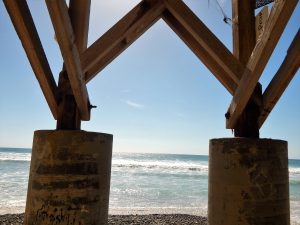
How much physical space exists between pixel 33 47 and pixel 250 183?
2297mm

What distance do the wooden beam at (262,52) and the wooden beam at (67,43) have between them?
1.47m

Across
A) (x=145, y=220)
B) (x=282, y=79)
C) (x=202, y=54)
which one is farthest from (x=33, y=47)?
(x=145, y=220)

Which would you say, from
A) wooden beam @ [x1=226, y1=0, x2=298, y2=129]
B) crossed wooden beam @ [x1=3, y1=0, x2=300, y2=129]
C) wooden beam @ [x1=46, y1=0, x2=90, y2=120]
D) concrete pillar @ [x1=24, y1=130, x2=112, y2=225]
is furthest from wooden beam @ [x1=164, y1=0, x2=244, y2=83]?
concrete pillar @ [x1=24, y1=130, x2=112, y2=225]

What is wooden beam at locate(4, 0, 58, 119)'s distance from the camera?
2.54 metres

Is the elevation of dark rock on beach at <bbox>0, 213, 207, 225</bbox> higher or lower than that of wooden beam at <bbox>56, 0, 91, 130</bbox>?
lower

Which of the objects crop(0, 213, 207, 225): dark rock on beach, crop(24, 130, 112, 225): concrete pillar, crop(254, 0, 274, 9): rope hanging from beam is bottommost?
crop(0, 213, 207, 225): dark rock on beach

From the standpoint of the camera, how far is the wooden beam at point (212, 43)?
2.93m

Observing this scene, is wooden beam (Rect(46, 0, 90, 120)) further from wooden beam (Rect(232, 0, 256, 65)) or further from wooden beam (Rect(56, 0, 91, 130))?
wooden beam (Rect(232, 0, 256, 65))

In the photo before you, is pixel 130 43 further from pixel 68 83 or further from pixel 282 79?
pixel 282 79

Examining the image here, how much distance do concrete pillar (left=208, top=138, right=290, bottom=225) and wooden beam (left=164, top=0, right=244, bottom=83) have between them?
681 mm

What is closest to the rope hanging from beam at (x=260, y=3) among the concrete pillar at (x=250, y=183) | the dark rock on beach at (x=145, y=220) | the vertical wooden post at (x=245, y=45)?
the vertical wooden post at (x=245, y=45)

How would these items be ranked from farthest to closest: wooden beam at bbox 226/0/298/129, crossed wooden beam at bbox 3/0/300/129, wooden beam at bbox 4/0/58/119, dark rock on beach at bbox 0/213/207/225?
dark rock on beach at bbox 0/213/207/225, wooden beam at bbox 4/0/58/119, crossed wooden beam at bbox 3/0/300/129, wooden beam at bbox 226/0/298/129

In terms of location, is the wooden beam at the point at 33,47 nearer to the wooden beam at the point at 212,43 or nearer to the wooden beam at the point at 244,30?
the wooden beam at the point at 212,43

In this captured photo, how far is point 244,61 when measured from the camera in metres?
3.10
